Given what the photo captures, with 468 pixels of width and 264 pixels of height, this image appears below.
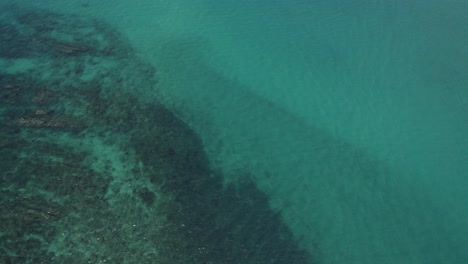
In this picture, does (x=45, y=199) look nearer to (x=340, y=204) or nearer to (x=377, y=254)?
(x=340, y=204)

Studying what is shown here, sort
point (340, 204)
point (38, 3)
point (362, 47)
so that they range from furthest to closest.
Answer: point (38, 3), point (362, 47), point (340, 204)

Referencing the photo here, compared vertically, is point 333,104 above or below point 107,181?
above

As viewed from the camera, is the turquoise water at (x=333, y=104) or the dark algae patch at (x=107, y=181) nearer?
the dark algae patch at (x=107, y=181)

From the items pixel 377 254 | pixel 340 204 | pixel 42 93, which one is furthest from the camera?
pixel 42 93

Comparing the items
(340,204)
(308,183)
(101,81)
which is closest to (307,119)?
(308,183)

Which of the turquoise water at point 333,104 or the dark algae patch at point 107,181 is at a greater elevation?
the turquoise water at point 333,104

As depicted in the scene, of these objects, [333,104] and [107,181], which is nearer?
[107,181]
